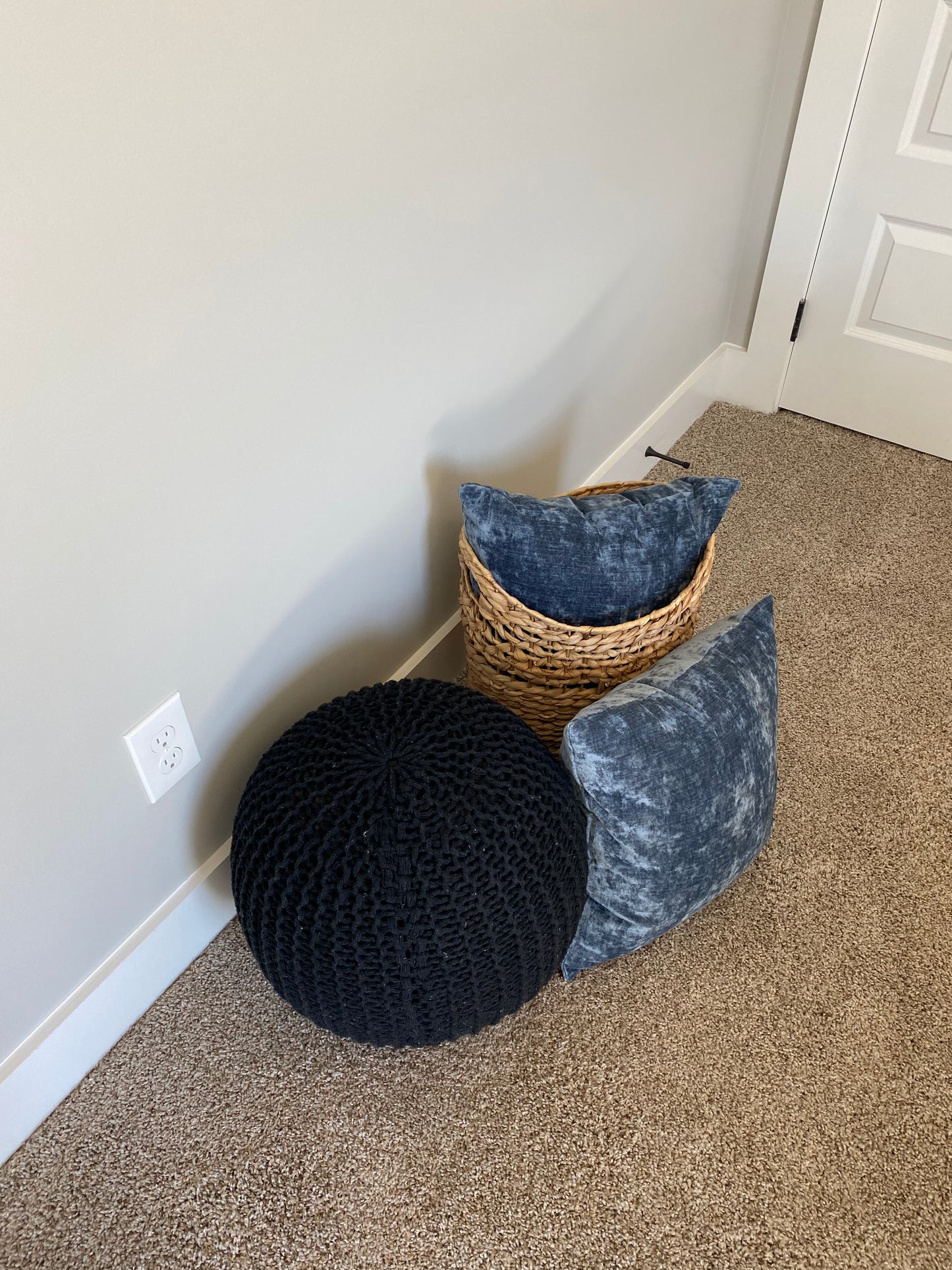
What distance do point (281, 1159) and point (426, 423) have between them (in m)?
0.90

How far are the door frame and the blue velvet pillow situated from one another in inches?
38.8

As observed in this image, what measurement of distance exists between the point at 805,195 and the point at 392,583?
1.28 meters

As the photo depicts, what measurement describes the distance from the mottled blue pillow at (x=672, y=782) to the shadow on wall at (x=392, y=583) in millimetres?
346

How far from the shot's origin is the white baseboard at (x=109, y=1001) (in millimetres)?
1095

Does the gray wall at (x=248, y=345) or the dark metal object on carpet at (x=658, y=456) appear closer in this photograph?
the gray wall at (x=248, y=345)

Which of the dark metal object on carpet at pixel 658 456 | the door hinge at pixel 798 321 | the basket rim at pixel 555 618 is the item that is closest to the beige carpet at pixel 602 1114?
the basket rim at pixel 555 618

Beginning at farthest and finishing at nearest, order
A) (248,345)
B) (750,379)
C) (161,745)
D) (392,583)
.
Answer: (750,379) < (392,583) < (161,745) < (248,345)

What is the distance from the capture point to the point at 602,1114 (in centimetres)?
113

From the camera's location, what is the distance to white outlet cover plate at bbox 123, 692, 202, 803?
1043 mm

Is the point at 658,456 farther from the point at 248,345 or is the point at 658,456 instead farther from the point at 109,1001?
the point at 109,1001

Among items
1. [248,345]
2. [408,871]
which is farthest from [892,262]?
[408,871]

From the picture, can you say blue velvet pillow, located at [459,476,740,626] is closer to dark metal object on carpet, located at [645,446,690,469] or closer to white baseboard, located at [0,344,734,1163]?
white baseboard, located at [0,344,734,1163]

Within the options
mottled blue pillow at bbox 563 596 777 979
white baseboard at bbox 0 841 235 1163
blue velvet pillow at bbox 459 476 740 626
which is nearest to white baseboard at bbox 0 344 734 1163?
white baseboard at bbox 0 841 235 1163

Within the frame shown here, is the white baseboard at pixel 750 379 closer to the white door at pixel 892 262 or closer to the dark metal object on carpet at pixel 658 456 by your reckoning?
the white door at pixel 892 262
